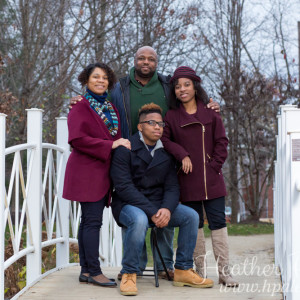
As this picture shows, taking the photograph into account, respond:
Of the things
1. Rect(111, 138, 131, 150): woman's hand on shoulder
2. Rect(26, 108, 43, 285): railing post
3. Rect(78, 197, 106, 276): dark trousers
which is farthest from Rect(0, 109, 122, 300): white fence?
Rect(111, 138, 131, 150): woman's hand on shoulder

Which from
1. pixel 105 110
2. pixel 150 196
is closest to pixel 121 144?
pixel 105 110

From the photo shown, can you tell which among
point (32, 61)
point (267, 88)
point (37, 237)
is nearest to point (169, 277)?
point (37, 237)

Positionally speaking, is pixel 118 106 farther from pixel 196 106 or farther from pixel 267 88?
pixel 267 88

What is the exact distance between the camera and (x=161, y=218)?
167 inches

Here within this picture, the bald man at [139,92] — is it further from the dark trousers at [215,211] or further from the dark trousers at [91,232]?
the dark trousers at [91,232]

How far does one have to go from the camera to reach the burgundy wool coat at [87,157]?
14.1 feet

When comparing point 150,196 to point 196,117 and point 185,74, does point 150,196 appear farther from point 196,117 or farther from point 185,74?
point 185,74

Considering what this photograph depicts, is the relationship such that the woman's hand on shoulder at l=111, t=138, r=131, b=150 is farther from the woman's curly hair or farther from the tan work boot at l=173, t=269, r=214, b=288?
the tan work boot at l=173, t=269, r=214, b=288

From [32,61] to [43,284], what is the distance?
6399 millimetres

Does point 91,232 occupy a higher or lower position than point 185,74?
lower

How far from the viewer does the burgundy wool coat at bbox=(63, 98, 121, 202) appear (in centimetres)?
431

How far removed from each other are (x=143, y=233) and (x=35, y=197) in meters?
0.98

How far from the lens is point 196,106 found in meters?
4.67

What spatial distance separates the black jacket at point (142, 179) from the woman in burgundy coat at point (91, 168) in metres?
0.10
